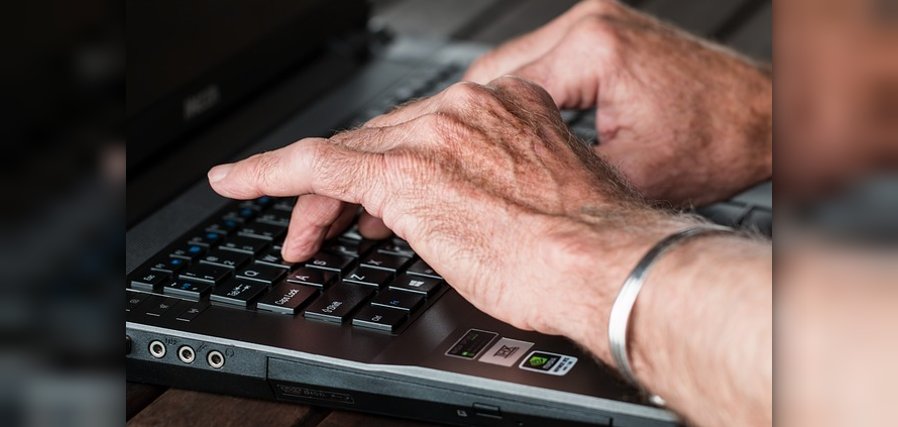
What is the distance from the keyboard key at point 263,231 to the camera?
0.93 meters

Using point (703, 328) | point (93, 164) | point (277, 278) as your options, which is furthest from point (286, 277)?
point (93, 164)

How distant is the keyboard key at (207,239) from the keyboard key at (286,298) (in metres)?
0.10

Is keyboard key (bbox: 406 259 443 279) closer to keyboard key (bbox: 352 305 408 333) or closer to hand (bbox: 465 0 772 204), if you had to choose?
keyboard key (bbox: 352 305 408 333)

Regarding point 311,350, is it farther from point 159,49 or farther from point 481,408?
point 159,49

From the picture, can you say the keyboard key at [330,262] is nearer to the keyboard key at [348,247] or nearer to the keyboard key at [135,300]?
the keyboard key at [348,247]

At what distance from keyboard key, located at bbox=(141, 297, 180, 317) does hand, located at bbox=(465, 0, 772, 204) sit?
40 centimetres

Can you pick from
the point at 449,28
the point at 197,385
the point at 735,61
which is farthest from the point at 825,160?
the point at 449,28

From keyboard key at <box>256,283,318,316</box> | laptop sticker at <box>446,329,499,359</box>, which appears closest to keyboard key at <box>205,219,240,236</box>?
keyboard key at <box>256,283,318,316</box>

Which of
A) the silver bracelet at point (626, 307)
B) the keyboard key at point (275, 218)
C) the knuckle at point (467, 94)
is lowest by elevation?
the keyboard key at point (275, 218)

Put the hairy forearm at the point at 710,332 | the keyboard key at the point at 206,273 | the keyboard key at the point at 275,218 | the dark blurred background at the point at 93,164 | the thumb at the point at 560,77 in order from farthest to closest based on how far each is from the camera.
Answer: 1. the thumb at the point at 560,77
2. the keyboard key at the point at 275,218
3. the keyboard key at the point at 206,273
4. the hairy forearm at the point at 710,332
5. the dark blurred background at the point at 93,164

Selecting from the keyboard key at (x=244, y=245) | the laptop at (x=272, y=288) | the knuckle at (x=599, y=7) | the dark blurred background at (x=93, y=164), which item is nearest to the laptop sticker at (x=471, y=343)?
the laptop at (x=272, y=288)

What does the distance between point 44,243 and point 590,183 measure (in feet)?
1.53

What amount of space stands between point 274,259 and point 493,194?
0.60 ft

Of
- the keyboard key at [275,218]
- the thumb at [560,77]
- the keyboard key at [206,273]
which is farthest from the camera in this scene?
the thumb at [560,77]
